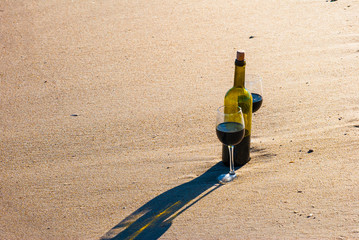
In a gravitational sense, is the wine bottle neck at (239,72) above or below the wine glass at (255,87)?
above

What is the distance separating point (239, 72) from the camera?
248 centimetres

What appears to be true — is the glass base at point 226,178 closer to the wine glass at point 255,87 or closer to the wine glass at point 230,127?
the wine glass at point 230,127

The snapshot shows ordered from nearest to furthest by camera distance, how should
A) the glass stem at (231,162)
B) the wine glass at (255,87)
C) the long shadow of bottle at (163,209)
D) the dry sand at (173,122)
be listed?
the long shadow of bottle at (163,209) → the dry sand at (173,122) → the glass stem at (231,162) → the wine glass at (255,87)

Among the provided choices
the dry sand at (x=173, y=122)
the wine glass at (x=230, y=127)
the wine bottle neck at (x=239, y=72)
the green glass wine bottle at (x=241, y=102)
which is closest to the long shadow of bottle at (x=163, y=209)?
the dry sand at (x=173, y=122)

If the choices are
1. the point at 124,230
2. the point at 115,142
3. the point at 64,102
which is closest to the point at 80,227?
Result: the point at 124,230

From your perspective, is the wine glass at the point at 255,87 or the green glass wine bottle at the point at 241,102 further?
the wine glass at the point at 255,87

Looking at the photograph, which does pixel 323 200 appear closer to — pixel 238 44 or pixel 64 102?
pixel 64 102

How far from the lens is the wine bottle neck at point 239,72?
7.96 feet

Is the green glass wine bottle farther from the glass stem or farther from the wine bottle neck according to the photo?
the glass stem

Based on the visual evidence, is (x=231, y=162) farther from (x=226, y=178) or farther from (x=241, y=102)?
(x=241, y=102)

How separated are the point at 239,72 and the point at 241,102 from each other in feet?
0.68

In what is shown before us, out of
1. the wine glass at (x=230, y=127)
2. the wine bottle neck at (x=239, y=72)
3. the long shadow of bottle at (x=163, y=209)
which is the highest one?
the wine bottle neck at (x=239, y=72)

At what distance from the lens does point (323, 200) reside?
2418mm

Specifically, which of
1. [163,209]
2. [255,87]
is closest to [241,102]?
[255,87]
